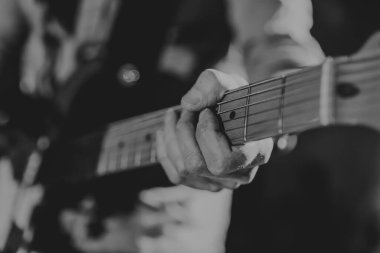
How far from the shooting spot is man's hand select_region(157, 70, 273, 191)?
678mm

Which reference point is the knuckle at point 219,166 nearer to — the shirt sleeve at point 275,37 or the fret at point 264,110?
the fret at point 264,110

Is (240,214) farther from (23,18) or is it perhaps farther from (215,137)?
(215,137)

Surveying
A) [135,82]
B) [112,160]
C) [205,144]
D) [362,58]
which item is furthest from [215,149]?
[135,82]

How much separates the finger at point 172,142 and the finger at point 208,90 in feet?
0.20

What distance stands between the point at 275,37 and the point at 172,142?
1.25ft

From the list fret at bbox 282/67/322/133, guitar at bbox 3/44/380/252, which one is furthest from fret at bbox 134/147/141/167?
fret at bbox 282/67/322/133

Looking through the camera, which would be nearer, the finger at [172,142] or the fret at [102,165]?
the finger at [172,142]

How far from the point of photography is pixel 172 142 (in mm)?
759

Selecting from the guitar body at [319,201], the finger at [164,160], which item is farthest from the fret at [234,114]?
the guitar body at [319,201]

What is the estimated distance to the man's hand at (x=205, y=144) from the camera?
68 cm

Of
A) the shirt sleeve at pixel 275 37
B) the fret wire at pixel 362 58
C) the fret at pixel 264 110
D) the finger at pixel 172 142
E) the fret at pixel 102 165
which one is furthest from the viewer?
the fret at pixel 102 165

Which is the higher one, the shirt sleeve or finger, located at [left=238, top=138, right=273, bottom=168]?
the shirt sleeve

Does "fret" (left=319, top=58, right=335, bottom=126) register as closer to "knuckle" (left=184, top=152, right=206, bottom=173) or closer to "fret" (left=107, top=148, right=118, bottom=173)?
"knuckle" (left=184, top=152, right=206, bottom=173)

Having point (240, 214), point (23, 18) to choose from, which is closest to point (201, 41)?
point (23, 18)
